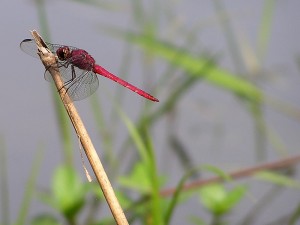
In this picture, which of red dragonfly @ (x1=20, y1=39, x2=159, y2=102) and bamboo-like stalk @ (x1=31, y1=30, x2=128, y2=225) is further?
red dragonfly @ (x1=20, y1=39, x2=159, y2=102)

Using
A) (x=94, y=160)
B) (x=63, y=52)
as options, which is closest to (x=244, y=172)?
(x=63, y=52)

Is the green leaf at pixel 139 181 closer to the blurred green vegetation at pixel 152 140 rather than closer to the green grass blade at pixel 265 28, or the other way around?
the blurred green vegetation at pixel 152 140

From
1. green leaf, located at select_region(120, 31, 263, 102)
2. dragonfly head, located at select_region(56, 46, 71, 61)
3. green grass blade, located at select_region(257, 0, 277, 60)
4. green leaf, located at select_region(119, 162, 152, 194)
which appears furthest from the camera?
green grass blade, located at select_region(257, 0, 277, 60)

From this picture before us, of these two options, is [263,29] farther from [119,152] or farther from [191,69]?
[119,152]

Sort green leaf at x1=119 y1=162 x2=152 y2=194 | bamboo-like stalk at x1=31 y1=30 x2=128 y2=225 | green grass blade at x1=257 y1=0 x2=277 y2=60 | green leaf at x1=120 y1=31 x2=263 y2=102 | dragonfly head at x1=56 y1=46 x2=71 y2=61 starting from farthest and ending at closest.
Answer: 1. green grass blade at x1=257 y1=0 x2=277 y2=60
2. green leaf at x1=120 y1=31 x2=263 y2=102
3. green leaf at x1=119 y1=162 x2=152 y2=194
4. dragonfly head at x1=56 y1=46 x2=71 y2=61
5. bamboo-like stalk at x1=31 y1=30 x2=128 y2=225

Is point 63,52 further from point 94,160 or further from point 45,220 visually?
point 45,220

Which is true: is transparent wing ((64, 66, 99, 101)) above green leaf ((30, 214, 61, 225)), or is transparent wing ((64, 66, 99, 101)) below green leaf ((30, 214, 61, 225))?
above

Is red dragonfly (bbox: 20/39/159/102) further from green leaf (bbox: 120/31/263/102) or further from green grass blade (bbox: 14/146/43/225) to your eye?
green leaf (bbox: 120/31/263/102)

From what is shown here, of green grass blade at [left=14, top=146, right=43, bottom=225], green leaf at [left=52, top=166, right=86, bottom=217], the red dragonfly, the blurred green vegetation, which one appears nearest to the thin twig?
the blurred green vegetation
